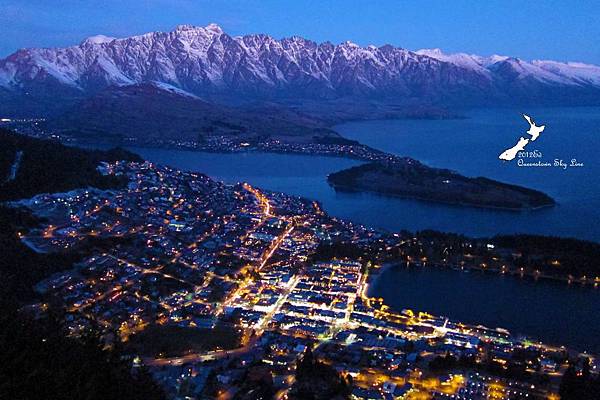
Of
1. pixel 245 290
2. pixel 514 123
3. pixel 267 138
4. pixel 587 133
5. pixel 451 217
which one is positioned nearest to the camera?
pixel 245 290

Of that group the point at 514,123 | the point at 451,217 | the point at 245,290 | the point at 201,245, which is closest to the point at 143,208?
the point at 201,245

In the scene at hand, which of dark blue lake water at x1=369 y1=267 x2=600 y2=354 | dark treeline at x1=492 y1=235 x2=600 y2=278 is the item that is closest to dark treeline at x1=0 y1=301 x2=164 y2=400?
dark blue lake water at x1=369 y1=267 x2=600 y2=354

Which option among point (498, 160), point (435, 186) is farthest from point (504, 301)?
point (498, 160)

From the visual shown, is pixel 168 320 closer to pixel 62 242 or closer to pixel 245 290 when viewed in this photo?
pixel 245 290

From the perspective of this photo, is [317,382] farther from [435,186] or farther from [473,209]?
[435,186]

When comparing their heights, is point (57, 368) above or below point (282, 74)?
below

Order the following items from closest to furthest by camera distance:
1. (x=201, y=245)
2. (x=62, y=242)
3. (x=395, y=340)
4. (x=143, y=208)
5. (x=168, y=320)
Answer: (x=395, y=340), (x=168, y=320), (x=62, y=242), (x=201, y=245), (x=143, y=208)

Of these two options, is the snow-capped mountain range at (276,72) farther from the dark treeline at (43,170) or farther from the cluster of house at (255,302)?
the cluster of house at (255,302)
